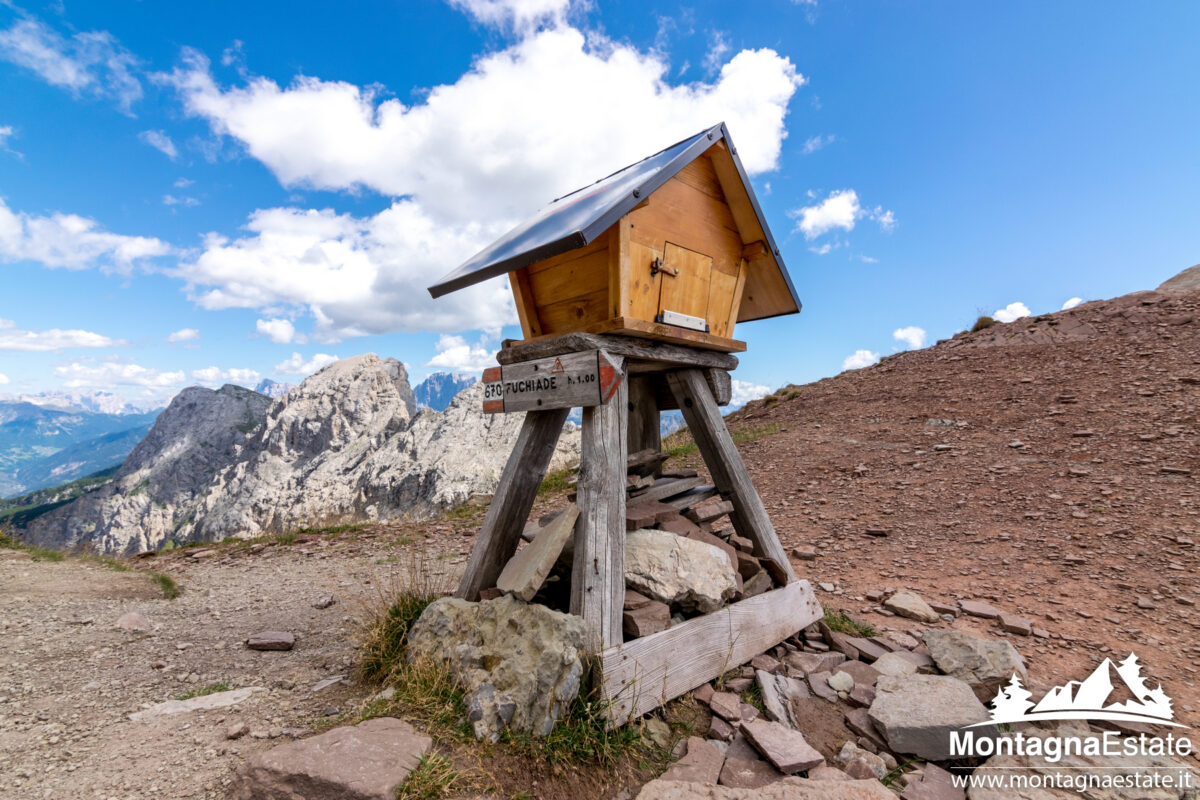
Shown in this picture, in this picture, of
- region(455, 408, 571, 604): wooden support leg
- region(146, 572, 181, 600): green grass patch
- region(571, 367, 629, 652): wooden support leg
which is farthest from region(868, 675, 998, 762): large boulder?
region(146, 572, 181, 600): green grass patch

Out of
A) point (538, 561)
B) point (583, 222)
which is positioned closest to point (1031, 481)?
point (538, 561)

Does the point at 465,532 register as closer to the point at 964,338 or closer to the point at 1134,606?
the point at 1134,606

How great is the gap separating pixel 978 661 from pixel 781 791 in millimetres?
2291

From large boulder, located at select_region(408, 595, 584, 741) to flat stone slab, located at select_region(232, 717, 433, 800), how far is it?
0.43 meters

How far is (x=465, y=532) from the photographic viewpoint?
8984 millimetres

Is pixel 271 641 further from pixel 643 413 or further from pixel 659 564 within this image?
pixel 643 413

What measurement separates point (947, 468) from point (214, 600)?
11574 mm

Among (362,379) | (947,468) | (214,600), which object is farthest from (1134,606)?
(362,379)

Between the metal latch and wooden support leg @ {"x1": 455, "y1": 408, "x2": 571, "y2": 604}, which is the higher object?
the metal latch

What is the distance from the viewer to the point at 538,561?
12.2 ft

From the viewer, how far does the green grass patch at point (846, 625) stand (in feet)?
15.8

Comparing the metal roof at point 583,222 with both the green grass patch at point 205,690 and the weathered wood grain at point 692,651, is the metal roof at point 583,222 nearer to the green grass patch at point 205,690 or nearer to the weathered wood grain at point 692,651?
the weathered wood grain at point 692,651

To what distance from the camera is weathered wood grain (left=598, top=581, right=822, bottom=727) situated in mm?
3289

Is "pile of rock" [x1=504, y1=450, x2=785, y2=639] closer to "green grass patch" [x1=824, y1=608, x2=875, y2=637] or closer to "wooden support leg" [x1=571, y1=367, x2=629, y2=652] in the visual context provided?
"wooden support leg" [x1=571, y1=367, x2=629, y2=652]
